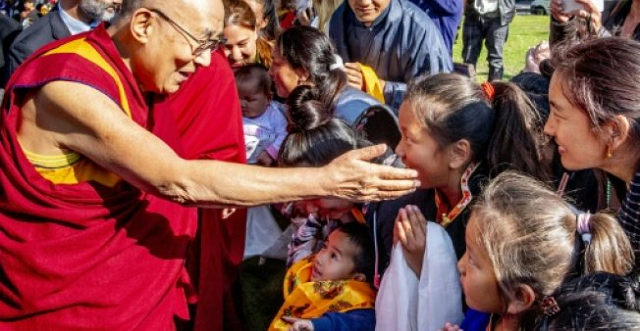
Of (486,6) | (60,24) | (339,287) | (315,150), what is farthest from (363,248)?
(486,6)

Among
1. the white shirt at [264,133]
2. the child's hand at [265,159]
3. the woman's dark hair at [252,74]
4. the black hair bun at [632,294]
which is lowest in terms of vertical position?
the child's hand at [265,159]

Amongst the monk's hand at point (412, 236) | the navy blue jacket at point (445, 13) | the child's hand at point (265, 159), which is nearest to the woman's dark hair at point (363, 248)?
the monk's hand at point (412, 236)

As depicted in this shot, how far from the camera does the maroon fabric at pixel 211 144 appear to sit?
318 centimetres

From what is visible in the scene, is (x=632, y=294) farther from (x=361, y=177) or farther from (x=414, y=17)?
(x=414, y=17)

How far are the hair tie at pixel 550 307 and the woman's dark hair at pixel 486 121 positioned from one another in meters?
0.87

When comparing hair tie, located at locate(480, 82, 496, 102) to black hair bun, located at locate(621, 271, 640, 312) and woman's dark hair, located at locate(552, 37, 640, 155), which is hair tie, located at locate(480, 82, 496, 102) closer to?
woman's dark hair, located at locate(552, 37, 640, 155)

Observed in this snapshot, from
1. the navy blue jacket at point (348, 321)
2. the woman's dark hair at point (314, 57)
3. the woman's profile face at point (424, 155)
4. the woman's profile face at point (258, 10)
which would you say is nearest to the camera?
the woman's profile face at point (424, 155)

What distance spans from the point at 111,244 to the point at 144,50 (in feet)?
2.22

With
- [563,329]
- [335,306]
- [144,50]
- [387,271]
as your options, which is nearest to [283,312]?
[335,306]

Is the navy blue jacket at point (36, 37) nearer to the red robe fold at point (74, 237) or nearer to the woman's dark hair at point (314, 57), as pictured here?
the woman's dark hair at point (314, 57)

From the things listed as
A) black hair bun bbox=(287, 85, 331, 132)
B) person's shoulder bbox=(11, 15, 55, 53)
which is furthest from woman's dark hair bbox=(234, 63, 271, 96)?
person's shoulder bbox=(11, 15, 55, 53)

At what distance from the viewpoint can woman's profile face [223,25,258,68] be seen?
418cm

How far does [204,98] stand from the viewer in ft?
10.6

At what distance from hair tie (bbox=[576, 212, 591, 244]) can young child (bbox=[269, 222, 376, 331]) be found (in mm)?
1036
